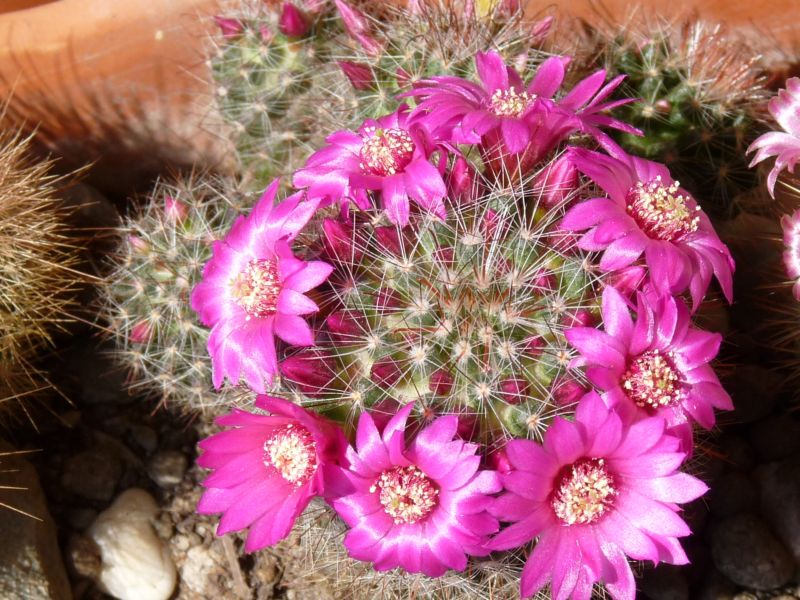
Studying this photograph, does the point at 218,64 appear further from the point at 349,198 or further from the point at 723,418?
the point at 723,418

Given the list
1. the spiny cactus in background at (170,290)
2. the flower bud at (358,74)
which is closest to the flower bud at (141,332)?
the spiny cactus in background at (170,290)

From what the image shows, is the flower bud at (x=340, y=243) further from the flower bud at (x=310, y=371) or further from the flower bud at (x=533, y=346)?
the flower bud at (x=533, y=346)

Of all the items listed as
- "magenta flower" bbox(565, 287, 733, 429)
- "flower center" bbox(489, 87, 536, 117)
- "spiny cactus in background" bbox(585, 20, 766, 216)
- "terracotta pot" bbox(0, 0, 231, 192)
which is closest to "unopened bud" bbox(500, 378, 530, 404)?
"magenta flower" bbox(565, 287, 733, 429)

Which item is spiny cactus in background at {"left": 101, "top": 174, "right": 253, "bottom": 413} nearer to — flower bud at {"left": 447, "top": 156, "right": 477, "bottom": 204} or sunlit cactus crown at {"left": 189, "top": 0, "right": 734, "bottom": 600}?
sunlit cactus crown at {"left": 189, "top": 0, "right": 734, "bottom": 600}

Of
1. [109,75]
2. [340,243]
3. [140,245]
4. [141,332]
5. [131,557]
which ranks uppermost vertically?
[340,243]

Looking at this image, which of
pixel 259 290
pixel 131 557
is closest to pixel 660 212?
pixel 259 290

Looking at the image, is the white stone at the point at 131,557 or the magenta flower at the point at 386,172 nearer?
the magenta flower at the point at 386,172

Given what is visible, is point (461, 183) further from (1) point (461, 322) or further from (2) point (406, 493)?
(2) point (406, 493)
